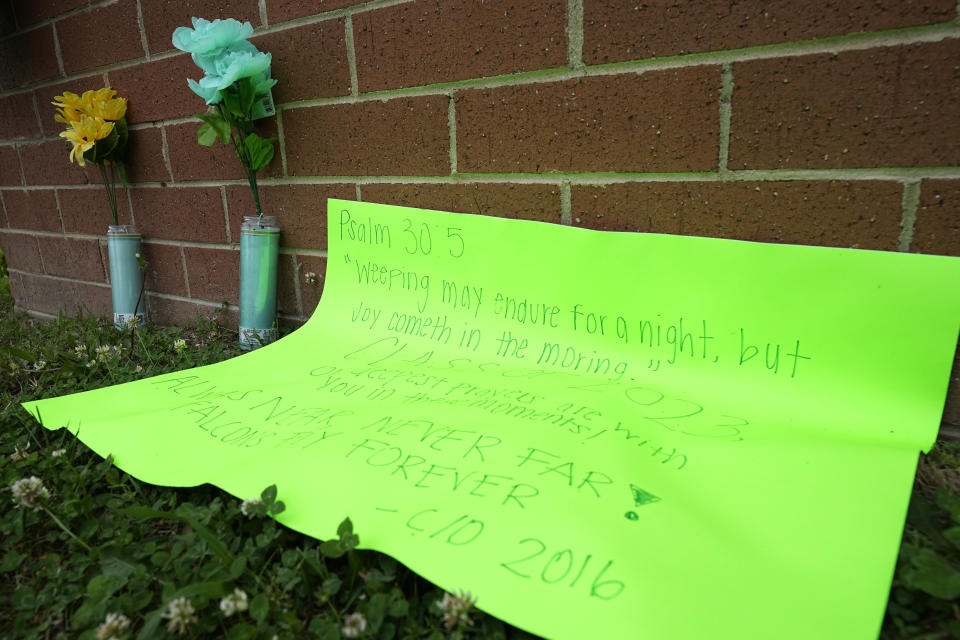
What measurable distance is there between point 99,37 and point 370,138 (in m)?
1.02

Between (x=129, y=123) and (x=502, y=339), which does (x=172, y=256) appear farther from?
(x=502, y=339)

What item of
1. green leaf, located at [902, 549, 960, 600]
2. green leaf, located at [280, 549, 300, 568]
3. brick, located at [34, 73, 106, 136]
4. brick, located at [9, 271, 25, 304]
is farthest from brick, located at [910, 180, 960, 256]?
brick, located at [9, 271, 25, 304]

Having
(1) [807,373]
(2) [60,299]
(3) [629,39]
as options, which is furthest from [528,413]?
(2) [60,299]

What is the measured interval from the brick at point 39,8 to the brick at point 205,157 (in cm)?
54

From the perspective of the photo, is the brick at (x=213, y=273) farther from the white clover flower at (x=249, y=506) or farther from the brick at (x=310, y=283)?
the white clover flower at (x=249, y=506)

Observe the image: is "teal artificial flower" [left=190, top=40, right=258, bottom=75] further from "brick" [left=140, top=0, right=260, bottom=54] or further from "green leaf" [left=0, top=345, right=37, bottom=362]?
"green leaf" [left=0, top=345, right=37, bottom=362]

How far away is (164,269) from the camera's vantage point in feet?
5.16

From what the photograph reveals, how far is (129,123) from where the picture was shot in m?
1.52

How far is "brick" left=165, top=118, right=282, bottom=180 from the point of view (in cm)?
128

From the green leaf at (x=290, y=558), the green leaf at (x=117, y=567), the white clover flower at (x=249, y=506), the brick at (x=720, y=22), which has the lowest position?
the green leaf at (x=117, y=567)

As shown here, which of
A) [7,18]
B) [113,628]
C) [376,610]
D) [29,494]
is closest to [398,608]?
[376,610]

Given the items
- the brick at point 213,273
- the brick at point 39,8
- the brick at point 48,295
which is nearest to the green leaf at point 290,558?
the brick at point 213,273

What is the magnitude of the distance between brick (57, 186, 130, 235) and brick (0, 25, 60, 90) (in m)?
0.37

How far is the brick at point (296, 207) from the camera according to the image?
1.23 metres
